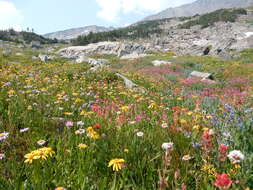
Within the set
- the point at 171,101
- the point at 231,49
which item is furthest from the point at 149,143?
the point at 231,49

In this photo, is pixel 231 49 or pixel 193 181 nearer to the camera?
pixel 193 181

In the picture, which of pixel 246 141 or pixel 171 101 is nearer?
pixel 246 141

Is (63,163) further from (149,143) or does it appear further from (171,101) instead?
(171,101)

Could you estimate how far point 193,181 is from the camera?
2.30m

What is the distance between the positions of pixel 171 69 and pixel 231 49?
31250 millimetres

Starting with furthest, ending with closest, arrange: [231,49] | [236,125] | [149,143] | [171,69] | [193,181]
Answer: [231,49] → [171,69] → [236,125] → [149,143] → [193,181]

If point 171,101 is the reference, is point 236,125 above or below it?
above

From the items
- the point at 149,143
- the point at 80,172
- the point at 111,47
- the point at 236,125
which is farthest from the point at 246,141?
the point at 111,47

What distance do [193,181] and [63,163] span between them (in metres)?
1.23

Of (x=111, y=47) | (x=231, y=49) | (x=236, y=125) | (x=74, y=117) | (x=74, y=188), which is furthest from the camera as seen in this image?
(x=111, y=47)

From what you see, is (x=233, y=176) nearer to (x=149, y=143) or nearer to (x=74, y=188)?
(x=149, y=143)

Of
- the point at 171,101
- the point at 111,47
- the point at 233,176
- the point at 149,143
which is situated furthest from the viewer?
the point at 111,47

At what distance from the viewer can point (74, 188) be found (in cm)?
191

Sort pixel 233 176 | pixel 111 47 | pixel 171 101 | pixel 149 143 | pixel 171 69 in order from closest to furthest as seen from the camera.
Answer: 1. pixel 233 176
2. pixel 149 143
3. pixel 171 101
4. pixel 171 69
5. pixel 111 47
